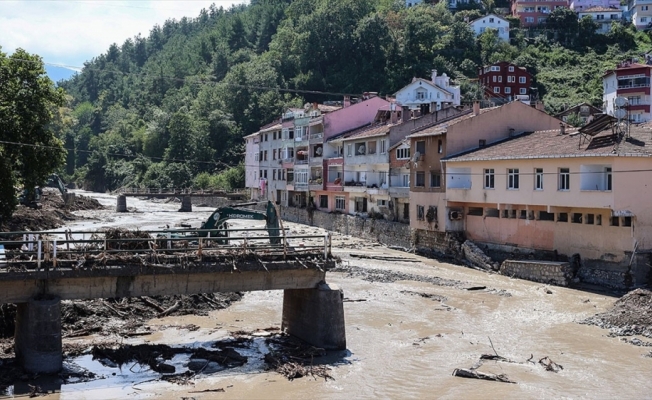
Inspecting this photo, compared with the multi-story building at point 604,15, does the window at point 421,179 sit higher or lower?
lower

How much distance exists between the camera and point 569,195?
3806 cm

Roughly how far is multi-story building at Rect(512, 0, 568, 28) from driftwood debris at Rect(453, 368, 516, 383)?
5452 inches

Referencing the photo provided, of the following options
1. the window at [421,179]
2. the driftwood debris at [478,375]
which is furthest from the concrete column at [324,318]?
the window at [421,179]

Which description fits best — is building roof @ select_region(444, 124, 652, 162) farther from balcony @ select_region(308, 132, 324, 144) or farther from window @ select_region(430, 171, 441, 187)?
balcony @ select_region(308, 132, 324, 144)

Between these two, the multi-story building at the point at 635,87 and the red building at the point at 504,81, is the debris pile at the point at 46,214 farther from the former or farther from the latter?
the multi-story building at the point at 635,87

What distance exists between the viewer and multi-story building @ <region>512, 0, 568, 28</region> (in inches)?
5945

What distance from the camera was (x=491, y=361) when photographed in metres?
23.5

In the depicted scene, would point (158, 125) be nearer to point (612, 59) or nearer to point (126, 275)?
point (612, 59)

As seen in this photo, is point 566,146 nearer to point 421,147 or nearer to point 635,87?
point 421,147

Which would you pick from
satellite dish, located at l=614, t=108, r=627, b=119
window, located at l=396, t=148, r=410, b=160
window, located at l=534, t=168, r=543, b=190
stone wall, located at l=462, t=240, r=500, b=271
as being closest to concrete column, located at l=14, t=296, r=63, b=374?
window, located at l=534, t=168, r=543, b=190

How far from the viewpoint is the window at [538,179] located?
40.3 metres

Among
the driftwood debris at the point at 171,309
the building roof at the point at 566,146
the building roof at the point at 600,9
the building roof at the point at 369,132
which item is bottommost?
the driftwood debris at the point at 171,309

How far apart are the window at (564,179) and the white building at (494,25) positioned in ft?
357

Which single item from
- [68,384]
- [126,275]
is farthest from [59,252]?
[68,384]
